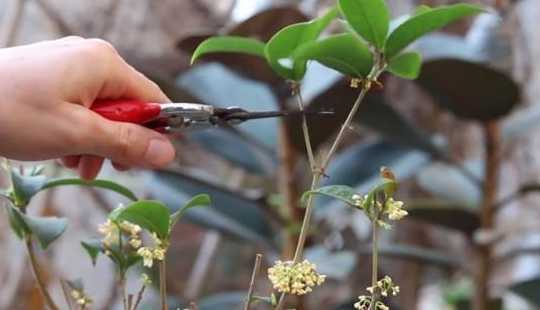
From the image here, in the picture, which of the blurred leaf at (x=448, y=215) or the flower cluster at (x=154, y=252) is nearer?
the flower cluster at (x=154, y=252)

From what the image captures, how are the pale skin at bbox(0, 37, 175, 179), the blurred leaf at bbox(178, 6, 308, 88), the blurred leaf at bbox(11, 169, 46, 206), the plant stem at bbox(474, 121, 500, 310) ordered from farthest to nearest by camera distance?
the plant stem at bbox(474, 121, 500, 310), the blurred leaf at bbox(178, 6, 308, 88), the blurred leaf at bbox(11, 169, 46, 206), the pale skin at bbox(0, 37, 175, 179)

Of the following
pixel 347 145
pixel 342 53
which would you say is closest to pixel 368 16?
pixel 342 53

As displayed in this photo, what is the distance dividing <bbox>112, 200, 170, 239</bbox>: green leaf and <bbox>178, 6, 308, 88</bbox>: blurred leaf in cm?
59

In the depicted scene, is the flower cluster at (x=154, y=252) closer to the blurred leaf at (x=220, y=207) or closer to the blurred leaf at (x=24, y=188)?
the blurred leaf at (x=24, y=188)

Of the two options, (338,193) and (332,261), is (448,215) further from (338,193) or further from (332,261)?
(338,193)

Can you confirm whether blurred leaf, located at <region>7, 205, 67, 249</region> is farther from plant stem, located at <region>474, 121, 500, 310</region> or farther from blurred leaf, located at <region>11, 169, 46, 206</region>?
plant stem, located at <region>474, 121, 500, 310</region>

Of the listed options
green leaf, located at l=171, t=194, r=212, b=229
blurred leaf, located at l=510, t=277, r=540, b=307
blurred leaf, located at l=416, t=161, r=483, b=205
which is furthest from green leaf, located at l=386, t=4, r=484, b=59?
blurred leaf, located at l=416, t=161, r=483, b=205

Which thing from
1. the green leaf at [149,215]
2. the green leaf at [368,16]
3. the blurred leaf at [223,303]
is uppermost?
the blurred leaf at [223,303]

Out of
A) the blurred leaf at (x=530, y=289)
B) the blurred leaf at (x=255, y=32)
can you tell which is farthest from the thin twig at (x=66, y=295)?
the blurred leaf at (x=530, y=289)

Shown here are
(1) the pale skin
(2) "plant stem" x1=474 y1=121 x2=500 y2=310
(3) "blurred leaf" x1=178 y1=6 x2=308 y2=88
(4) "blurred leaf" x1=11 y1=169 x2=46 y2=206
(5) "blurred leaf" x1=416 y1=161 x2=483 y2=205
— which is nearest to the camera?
(1) the pale skin

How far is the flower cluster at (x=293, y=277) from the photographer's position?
1.29 feet

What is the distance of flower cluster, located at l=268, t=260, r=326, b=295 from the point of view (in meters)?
0.39

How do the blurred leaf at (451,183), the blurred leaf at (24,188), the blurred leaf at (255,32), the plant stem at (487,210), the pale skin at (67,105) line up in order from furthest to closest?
the blurred leaf at (451,183) < the plant stem at (487,210) < the blurred leaf at (255,32) < the blurred leaf at (24,188) < the pale skin at (67,105)

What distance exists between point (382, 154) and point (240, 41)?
27.8 inches
